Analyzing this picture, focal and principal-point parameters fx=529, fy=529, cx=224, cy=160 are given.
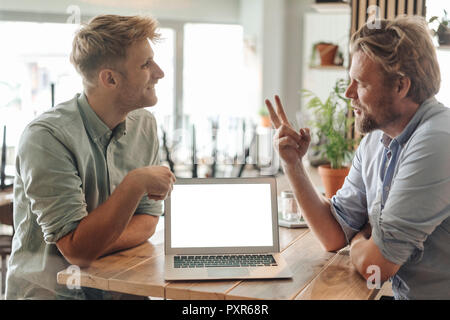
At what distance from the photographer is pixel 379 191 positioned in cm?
145

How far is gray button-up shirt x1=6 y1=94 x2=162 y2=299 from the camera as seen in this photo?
140cm

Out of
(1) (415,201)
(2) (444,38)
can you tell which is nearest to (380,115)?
(1) (415,201)

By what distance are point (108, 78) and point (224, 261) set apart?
68 centimetres

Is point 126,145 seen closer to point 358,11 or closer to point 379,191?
point 379,191

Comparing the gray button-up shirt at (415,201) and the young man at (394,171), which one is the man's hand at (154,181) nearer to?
the young man at (394,171)

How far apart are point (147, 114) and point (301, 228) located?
67 cm

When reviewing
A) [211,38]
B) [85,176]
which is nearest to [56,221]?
[85,176]

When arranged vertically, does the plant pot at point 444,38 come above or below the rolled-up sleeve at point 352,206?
above

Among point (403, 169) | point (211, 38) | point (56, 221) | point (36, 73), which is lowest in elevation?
point (56, 221)

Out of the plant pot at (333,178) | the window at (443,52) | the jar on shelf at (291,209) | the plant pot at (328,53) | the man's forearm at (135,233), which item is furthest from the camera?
the plant pot at (328,53)

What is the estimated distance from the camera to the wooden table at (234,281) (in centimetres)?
120

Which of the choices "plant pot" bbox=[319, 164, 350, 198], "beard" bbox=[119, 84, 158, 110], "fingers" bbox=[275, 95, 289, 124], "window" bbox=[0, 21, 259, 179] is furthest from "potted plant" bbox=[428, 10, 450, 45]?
"window" bbox=[0, 21, 259, 179]

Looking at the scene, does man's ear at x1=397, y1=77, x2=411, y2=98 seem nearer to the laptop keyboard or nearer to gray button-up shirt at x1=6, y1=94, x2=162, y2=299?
the laptop keyboard

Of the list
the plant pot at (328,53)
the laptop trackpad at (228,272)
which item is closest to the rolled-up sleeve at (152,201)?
the laptop trackpad at (228,272)
